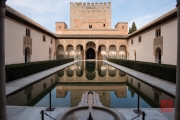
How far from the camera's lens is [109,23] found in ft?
126

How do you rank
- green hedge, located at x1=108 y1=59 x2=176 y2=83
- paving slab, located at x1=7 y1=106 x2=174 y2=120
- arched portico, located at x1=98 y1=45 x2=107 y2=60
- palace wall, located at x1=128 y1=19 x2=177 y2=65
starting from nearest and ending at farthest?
paving slab, located at x1=7 y1=106 x2=174 y2=120 < green hedge, located at x1=108 y1=59 x2=176 y2=83 < palace wall, located at x1=128 y1=19 x2=177 y2=65 < arched portico, located at x1=98 y1=45 x2=107 y2=60

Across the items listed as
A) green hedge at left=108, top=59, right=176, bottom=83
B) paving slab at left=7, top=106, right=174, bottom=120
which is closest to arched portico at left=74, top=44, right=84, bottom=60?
green hedge at left=108, top=59, right=176, bottom=83

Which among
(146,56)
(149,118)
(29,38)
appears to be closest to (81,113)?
(149,118)

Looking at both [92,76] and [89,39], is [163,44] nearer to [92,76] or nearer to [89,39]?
[92,76]

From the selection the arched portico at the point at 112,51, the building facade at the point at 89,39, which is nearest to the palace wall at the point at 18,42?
the building facade at the point at 89,39

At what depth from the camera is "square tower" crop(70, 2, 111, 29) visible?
125 feet

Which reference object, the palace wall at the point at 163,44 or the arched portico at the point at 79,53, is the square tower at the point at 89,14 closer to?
the arched portico at the point at 79,53

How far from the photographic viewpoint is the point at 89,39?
2722cm

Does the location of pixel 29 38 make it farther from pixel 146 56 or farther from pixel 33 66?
pixel 146 56

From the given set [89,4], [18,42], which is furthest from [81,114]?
[89,4]

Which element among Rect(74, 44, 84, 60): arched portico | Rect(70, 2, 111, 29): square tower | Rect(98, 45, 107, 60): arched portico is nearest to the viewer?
Rect(74, 44, 84, 60): arched portico

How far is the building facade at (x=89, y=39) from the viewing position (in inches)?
452

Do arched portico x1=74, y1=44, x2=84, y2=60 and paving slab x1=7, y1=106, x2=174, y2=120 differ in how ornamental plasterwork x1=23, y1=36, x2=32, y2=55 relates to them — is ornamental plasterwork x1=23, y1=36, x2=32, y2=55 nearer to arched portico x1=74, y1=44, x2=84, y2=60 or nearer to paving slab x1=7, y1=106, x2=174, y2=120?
paving slab x1=7, y1=106, x2=174, y2=120

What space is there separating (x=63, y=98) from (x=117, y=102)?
1.96 m
